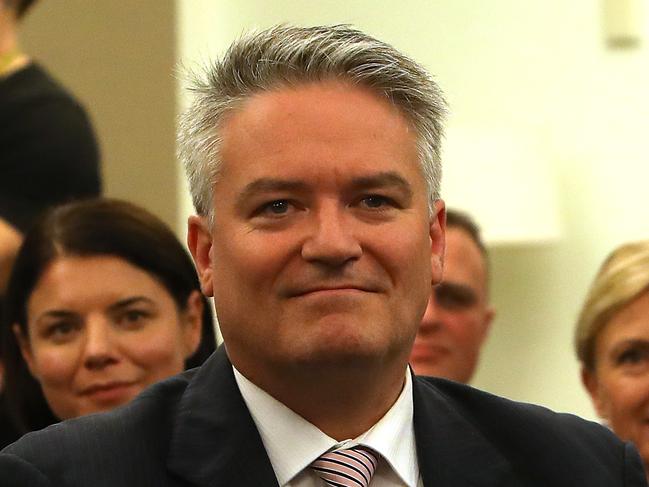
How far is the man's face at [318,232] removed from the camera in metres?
1.84

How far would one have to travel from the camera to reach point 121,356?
2957 mm

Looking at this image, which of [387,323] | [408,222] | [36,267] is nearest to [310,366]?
[387,323]

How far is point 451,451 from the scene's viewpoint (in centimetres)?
202

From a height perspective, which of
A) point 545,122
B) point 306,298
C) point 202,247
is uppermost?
point 545,122

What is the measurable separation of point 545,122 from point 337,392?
3.01 meters

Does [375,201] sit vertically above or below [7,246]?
below

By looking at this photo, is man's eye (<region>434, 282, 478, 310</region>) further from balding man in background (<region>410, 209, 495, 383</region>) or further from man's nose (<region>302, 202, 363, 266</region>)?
man's nose (<region>302, 202, 363, 266</region>)

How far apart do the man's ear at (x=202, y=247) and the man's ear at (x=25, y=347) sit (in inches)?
45.3

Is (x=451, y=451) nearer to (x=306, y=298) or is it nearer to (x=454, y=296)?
(x=306, y=298)

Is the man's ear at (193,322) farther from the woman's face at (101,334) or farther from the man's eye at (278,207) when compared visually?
the man's eye at (278,207)

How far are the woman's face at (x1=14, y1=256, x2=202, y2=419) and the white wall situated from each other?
5.78 feet

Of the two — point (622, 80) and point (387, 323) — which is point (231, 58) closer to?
point (387, 323)

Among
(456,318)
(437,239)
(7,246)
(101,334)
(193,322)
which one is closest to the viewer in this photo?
(437,239)

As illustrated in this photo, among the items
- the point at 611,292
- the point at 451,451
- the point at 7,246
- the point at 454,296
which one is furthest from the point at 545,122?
the point at 451,451
